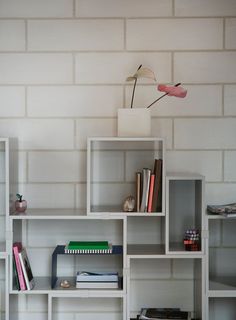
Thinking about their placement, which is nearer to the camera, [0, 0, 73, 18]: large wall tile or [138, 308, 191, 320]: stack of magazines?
[138, 308, 191, 320]: stack of magazines

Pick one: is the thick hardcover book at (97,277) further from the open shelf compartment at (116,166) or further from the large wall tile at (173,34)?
the large wall tile at (173,34)

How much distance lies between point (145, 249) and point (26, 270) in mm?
584

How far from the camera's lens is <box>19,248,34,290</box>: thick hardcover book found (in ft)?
8.29

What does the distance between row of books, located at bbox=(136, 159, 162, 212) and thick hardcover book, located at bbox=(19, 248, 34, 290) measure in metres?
0.59

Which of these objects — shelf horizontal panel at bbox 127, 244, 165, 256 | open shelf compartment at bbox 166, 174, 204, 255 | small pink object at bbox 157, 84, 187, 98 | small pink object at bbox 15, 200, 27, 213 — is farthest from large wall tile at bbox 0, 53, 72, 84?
shelf horizontal panel at bbox 127, 244, 165, 256

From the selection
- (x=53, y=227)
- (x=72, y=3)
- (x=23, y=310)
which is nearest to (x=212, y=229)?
(x=53, y=227)

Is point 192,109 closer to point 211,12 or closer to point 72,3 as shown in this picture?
point 211,12

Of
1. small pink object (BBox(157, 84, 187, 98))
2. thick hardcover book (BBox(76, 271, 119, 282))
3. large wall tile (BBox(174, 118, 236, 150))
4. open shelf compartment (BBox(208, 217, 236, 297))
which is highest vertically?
small pink object (BBox(157, 84, 187, 98))

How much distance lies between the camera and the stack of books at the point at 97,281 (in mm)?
2582

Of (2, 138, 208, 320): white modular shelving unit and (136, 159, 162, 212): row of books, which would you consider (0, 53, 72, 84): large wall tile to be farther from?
(136, 159, 162, 212): row of books

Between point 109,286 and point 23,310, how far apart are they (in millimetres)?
492

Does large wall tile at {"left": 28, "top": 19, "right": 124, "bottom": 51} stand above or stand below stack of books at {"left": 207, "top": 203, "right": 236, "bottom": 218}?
above

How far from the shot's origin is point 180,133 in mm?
2719

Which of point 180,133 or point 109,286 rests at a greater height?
point 180,133
